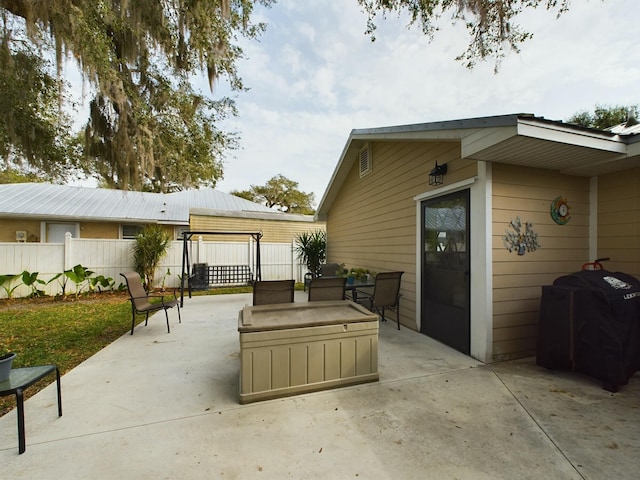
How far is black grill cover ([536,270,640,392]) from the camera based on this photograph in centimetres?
264

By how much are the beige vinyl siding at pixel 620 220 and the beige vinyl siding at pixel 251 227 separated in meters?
9.17

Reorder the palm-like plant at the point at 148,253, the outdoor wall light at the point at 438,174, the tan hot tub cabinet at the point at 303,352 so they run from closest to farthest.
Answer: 1. the tan hot tub cabinet at the point at 303,352
2. the outdoor wall light at the point at 438,174
3. the palm-like plant at the point at 148,253

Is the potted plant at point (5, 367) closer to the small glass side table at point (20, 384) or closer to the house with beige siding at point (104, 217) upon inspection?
the small glass side table at point (20, 384)

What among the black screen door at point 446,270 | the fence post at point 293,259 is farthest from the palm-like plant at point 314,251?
the black screen door at point 446,270

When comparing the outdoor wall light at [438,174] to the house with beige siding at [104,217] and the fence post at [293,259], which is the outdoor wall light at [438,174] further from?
the house with beige siding at [104,217]

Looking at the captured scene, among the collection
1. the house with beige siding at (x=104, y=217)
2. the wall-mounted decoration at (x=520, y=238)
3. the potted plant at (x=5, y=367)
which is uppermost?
the house with beige siding at (x=104, y=217)

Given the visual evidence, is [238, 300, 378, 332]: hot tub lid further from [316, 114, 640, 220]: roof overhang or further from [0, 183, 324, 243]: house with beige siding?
[0, 183, 324, 243]: house with beige siding

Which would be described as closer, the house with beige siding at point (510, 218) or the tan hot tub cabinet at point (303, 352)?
the tan hot tub cabinet at point (303, 352)

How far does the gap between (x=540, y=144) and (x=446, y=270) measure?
1887mm

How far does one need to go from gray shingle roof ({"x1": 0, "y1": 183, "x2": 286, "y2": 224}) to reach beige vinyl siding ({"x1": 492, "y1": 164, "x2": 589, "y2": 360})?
1018 cm

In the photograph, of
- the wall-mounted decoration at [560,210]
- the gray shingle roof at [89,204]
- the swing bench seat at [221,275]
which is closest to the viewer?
the wall-mounted decoration at [560,210]

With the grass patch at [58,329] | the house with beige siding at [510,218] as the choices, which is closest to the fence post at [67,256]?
the grass patch at [58,329]

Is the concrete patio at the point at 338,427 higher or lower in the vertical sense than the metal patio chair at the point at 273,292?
lower

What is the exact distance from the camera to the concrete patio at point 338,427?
1.72m
